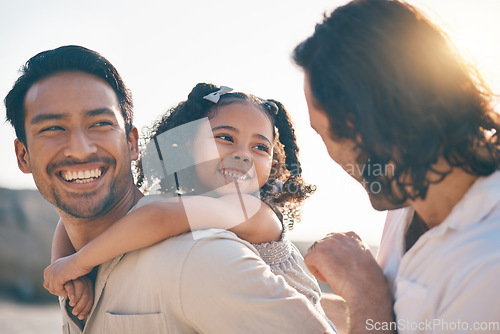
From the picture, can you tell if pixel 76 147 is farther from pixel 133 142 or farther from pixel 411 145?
pixel 411 145

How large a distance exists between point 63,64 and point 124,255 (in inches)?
43.3

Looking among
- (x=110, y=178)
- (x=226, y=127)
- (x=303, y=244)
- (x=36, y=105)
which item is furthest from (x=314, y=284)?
(x=303, y=244)

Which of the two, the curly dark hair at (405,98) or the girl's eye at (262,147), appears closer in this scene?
the curly dark hair at (405,98)

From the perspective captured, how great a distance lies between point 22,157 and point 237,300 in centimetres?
167

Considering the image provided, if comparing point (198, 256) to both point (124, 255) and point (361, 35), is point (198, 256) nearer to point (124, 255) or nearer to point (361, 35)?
point (124, 255)

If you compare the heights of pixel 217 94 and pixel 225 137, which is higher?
pixel 217 94

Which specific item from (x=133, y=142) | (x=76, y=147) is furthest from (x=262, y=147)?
(x=76, y=147)

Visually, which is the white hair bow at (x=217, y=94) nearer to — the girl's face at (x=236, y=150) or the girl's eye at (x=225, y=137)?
the girl's face at (x=236, y=150)

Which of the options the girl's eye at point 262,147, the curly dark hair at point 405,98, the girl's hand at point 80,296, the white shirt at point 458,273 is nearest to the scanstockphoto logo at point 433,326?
the white shirt at point 458,273

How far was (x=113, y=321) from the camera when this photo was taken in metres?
1.91

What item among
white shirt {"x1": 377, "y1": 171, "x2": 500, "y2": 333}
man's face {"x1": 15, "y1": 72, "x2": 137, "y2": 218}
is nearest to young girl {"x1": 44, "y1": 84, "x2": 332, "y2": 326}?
man's face {"x1": 15, "y1": 72, "x2": 137, "y2": 218}

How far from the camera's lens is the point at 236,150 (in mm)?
2752

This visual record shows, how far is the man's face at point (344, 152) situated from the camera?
1.63 m

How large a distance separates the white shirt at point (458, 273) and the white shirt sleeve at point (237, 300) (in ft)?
1.16
